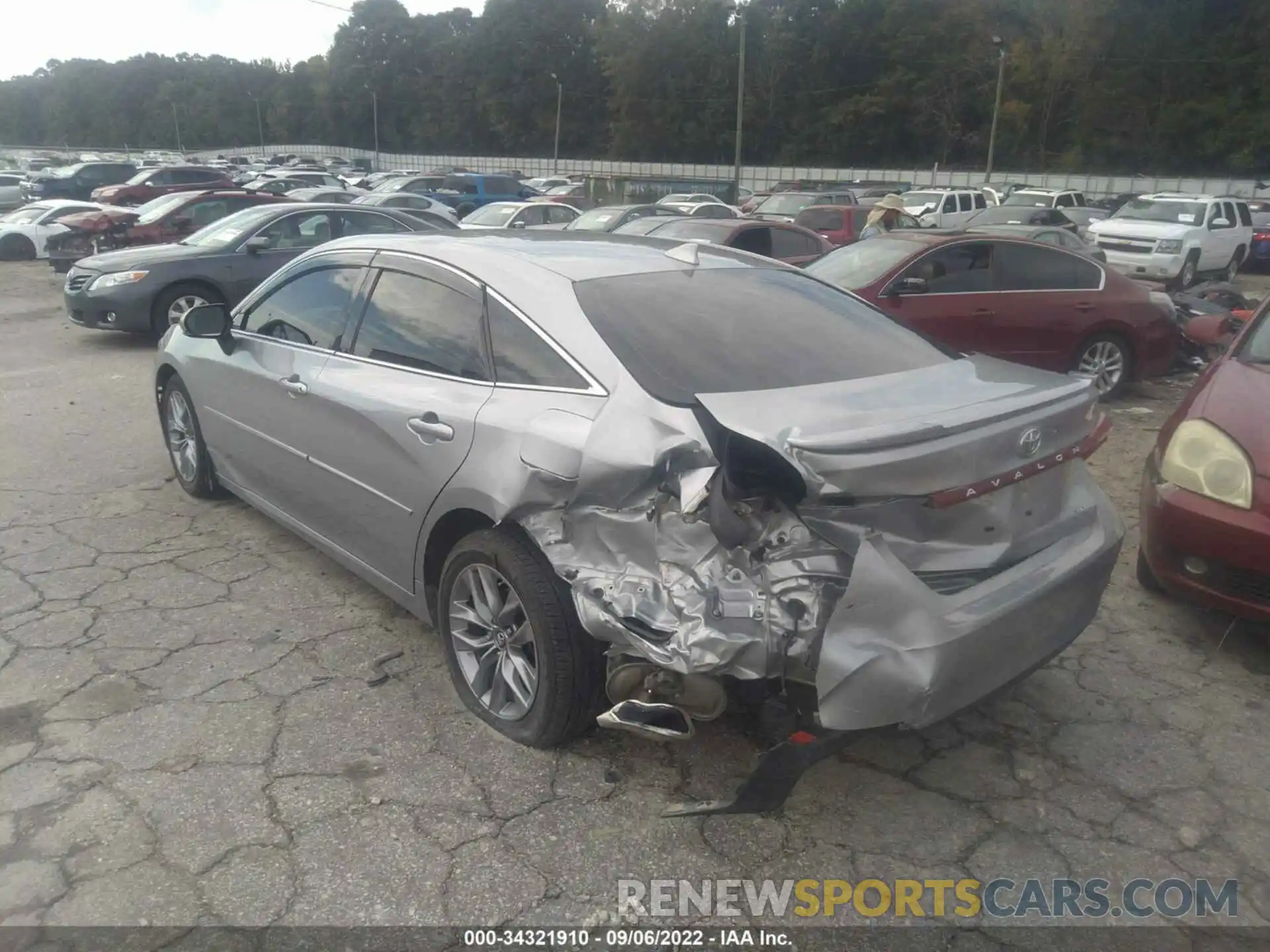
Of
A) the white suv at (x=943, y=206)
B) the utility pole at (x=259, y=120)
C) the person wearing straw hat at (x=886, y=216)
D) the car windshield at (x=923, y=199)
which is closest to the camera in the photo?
the person wearing straw hat at (x=886, y=216)

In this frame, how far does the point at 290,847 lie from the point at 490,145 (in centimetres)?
9226

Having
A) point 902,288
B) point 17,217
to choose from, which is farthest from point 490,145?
point 902,288

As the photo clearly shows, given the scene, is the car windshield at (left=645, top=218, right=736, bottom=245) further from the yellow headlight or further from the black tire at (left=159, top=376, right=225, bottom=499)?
the yellow headlight

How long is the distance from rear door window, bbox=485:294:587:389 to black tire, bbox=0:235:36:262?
19625mm

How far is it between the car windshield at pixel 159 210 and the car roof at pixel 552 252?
1179 cm

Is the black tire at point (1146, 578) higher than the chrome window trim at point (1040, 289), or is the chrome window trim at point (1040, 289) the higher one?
the chrome window trim at point (1040, 289)

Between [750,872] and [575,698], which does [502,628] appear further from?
[750,872]

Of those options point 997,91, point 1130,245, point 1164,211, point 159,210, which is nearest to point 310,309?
point 159,210

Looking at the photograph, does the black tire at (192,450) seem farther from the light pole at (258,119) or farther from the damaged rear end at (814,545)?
the light pole at (258,119)

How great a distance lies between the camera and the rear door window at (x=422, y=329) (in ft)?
10.9

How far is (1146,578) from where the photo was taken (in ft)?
14.6

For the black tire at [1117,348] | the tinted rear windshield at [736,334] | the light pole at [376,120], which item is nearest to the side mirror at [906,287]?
the black tire at [1117,348]

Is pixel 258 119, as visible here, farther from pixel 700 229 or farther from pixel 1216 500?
pixel 1216 500

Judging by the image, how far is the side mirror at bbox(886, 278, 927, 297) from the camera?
294 inches
